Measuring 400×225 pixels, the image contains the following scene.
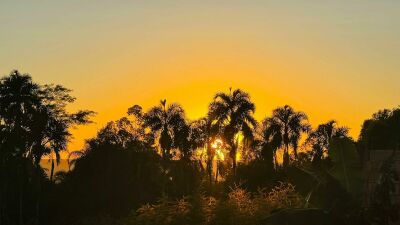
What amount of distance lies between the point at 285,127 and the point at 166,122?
54.6ft

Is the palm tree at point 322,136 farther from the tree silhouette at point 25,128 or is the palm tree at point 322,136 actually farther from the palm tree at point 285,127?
the tree silhouette at point 25,128

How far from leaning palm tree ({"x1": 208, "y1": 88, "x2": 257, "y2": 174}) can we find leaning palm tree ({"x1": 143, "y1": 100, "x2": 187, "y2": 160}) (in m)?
4.15

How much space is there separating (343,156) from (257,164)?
48759mm

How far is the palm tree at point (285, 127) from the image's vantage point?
74312 millimetres

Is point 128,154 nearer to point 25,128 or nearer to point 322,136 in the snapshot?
point 25,128

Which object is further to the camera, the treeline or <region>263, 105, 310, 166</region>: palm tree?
<region>263, 105, 310, 166</region>: palm tree

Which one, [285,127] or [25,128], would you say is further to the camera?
[285,127]

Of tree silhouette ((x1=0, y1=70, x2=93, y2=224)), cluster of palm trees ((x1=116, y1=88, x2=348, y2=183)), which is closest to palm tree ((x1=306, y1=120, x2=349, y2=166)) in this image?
cluster of palm trees ((x1=116, y1=88, x2=348, y2=183))

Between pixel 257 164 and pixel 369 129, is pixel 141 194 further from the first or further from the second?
pixel 369 129

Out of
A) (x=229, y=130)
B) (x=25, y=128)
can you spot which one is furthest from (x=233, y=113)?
(x=25, y=128)

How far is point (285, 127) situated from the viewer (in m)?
75.5

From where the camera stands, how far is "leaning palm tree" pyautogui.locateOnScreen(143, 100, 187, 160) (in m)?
66.1

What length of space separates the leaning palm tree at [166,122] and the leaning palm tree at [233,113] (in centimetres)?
415

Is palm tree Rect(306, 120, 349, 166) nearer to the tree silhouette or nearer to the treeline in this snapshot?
the treeline
